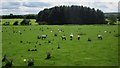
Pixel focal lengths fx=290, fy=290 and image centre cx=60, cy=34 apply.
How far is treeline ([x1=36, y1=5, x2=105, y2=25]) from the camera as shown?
172750mm

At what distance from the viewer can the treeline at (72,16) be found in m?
173

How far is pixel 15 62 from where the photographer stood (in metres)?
24.9

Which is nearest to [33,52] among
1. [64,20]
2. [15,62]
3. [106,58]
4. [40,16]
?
[15,62]

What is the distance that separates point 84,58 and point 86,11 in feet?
510

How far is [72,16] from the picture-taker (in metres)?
178

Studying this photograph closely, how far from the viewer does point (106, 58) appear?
27000mm

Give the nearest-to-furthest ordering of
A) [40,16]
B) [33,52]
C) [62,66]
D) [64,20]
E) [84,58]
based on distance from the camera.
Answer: [62,66], [84,58], [33,52], [64,20], [40,16]

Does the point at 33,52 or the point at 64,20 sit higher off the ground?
the point at 33,52

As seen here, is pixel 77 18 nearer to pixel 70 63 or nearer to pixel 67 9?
pixel 67 9

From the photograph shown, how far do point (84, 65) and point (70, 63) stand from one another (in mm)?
1542

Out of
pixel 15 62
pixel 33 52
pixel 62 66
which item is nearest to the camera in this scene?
pixel 62 66

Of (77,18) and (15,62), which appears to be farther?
(77,18)

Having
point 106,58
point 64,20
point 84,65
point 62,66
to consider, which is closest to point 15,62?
point 62,66

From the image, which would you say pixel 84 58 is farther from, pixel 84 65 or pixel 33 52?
pixel 33 52
